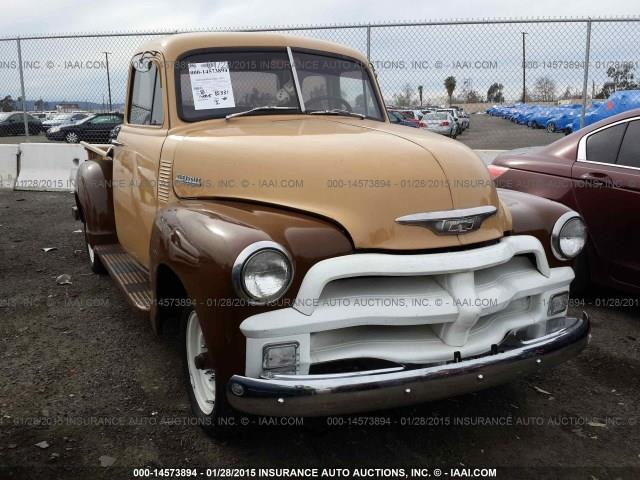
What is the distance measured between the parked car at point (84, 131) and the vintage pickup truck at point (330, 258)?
15.8 metres

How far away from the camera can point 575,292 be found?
4602 mm

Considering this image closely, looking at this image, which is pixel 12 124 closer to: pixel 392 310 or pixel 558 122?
pixel 392 310

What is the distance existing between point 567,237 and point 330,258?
1391 millimetres

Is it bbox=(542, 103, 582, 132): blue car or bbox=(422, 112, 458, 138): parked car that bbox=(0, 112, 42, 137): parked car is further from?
bbox=(542, 103, 582, 132): blue car

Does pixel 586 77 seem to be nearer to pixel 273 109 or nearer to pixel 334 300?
pixel 273 109

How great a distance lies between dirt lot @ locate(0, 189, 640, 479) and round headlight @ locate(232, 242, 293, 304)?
0.84 metres

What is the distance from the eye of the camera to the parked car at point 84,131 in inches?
743

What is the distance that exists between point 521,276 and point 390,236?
74 cm

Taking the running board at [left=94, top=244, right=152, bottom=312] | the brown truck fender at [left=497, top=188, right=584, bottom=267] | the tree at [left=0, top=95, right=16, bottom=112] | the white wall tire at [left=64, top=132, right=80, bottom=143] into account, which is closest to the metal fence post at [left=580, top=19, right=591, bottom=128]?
the brown truck fender at [left=497, top=188, right=584, bottom=267]

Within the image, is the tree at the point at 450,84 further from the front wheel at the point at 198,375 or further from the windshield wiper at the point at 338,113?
the front wheel at the point at 198,375

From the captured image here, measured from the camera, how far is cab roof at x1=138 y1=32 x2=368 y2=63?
12.0 feet

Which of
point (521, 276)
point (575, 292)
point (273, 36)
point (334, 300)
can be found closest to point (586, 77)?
point (575, 292)

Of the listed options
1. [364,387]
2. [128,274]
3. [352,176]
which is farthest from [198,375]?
[128,274]

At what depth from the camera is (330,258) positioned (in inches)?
94.6
